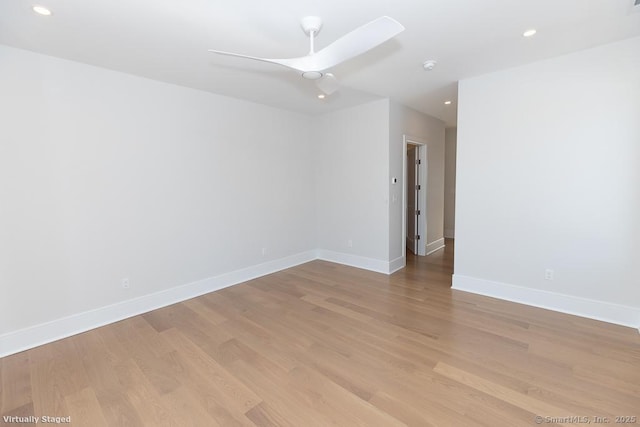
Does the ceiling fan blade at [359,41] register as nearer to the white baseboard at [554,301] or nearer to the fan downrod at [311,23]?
the fan downrod at [311,23]

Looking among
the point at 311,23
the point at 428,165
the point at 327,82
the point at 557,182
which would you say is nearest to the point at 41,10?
the point at 311,23

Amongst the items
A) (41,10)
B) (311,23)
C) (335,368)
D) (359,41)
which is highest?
(41,10)

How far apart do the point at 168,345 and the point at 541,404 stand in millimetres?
2917

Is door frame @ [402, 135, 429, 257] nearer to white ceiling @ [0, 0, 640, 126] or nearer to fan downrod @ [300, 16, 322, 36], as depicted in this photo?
white ceiling @ [0, 0, 640, 126]

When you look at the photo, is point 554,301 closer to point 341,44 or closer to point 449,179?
point 341,44

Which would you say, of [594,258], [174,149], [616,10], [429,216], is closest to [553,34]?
[616,10]

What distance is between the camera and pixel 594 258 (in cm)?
282

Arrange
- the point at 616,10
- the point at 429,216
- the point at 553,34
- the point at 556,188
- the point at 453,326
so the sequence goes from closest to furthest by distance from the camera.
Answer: the point at 616,10, the point at 553,34, the point at 453,326, the point at 556,188, the point at 429,216

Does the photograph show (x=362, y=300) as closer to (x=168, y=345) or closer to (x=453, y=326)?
(x=453, y=326)

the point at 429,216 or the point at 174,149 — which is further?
the point at 429,216

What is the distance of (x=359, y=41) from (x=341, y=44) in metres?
0.11

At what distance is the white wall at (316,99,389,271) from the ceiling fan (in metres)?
2.38

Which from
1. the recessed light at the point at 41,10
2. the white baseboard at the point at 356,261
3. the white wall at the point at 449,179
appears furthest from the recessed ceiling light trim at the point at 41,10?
the white wall at the point at 449,179

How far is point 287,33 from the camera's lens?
2266mm
